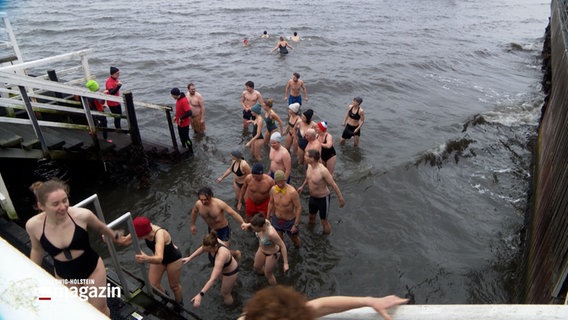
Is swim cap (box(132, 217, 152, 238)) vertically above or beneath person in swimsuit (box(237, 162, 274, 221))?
above

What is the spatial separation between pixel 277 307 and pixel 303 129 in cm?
764

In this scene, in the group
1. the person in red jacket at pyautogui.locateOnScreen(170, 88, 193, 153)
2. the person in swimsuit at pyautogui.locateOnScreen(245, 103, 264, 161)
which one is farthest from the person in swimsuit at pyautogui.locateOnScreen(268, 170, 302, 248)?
the person in red jacket at pyautogui.locateOnScreen(170, 88, 193, 153)

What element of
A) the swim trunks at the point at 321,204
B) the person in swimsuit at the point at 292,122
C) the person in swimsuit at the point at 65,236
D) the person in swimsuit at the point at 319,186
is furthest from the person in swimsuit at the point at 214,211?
the person in swimsuit at the point at 292,122

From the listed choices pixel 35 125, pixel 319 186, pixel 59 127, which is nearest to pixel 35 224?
pixel 35 125

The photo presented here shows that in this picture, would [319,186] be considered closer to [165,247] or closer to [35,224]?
[165,247]

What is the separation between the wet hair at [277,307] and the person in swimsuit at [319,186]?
5011mm

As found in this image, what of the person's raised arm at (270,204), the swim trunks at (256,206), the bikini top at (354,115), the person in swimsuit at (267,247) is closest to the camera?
the person in swimsuit at (267,247)

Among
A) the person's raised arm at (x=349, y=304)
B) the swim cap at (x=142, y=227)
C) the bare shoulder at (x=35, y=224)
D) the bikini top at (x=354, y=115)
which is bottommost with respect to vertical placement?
the bikini top at (x=354, y=115)

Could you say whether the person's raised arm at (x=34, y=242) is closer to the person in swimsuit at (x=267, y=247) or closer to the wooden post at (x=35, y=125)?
the person in swimsuit at (x=267, y=247)

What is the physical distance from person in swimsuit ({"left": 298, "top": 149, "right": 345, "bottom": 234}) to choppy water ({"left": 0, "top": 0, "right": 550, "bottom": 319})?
570 millimetres

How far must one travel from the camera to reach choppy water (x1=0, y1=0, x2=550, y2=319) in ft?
23.8

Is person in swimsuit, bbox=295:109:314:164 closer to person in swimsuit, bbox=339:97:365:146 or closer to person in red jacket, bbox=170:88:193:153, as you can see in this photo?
person in swimsuit, bbox=339:97:365:146

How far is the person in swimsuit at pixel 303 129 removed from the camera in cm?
896

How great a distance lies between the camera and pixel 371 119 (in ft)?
46.2
